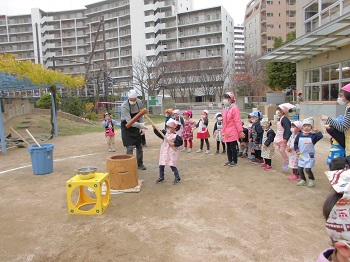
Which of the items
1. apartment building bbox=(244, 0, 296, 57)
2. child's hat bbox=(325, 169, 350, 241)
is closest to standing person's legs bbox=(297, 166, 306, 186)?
child's hat bbox=(325, 169, 350, 241)

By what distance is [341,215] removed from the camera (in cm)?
128

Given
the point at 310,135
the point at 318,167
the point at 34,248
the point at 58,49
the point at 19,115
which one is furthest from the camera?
the point at 58,49

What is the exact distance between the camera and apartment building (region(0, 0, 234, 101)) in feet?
173

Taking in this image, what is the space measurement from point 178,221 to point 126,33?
199 feet

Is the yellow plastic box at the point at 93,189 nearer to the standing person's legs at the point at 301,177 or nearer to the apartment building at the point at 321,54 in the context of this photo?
the standing person's legs at the point at 301,177

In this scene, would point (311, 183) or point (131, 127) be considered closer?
point (311, 183)

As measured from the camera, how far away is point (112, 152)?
337 inches

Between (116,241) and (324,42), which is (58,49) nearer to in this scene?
(324,42)

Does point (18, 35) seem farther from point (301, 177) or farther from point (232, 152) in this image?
point (301, 177)

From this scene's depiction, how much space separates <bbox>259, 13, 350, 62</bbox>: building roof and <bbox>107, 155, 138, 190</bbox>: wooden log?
771 centimetres

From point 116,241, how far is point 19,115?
67.9 feet

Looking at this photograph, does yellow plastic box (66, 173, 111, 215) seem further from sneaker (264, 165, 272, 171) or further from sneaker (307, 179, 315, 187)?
sneaker (264, 165, 272, 171)

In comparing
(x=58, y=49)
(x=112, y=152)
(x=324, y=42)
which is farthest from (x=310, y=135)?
(x=58, y=49)

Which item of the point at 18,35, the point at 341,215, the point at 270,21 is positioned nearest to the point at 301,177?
the point at 341,215
